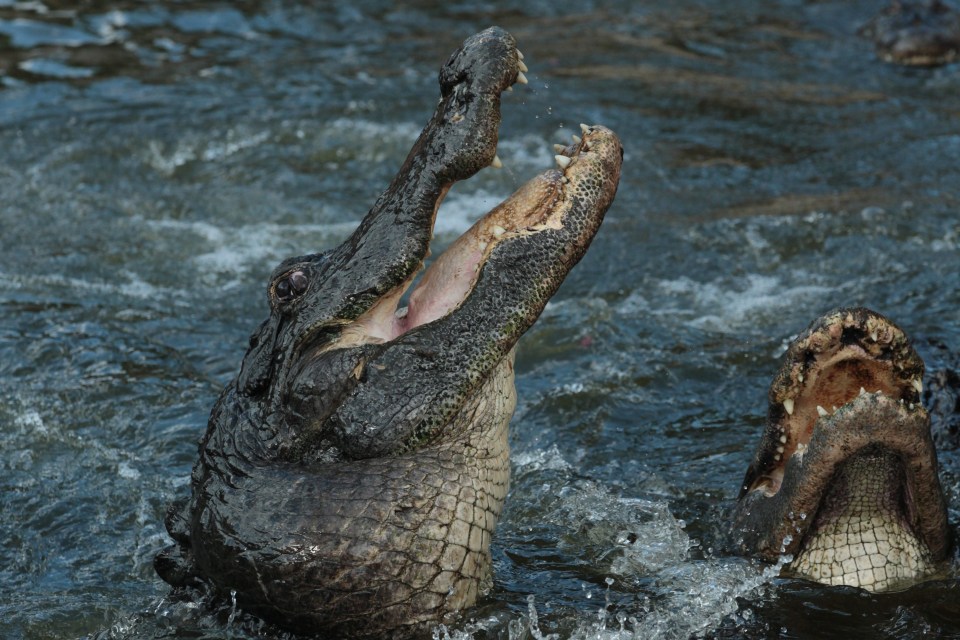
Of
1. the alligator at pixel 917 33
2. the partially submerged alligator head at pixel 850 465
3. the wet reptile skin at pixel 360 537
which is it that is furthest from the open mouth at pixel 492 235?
the alligator at pixel 917 33

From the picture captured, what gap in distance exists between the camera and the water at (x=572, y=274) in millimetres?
5066

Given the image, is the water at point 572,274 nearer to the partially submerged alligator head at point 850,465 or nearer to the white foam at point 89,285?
the white foam at point 89,285

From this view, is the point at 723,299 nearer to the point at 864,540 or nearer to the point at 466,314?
the point at 864,540

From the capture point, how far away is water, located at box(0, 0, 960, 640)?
5.07 m

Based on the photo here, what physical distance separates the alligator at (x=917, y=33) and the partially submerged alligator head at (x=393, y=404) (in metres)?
10.1

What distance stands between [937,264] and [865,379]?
4.13 metres

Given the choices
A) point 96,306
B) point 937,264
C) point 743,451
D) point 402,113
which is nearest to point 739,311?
point 937,264

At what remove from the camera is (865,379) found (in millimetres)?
4578

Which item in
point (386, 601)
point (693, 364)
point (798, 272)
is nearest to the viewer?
point (386, 601)

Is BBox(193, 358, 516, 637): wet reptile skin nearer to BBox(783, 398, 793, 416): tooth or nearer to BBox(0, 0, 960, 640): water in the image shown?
BBox(0, 0, 960, 640): water

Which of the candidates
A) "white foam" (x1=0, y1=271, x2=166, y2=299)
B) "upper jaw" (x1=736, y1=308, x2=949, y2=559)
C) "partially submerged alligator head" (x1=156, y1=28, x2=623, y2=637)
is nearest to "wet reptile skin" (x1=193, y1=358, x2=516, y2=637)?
"partially submerged alligator head" (x1=156, y1=28, x2=623, y2=637)

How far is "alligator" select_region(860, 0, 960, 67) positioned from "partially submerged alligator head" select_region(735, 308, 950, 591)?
9.98m

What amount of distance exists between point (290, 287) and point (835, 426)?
1.97 metres

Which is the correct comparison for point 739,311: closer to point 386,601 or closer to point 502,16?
point 386,601
